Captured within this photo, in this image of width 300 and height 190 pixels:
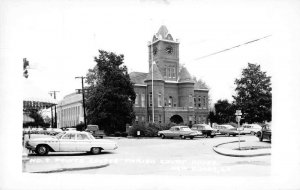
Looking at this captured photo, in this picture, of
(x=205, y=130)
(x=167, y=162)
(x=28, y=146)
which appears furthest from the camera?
(x=205, y=130)

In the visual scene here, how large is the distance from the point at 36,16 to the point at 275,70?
465 centimetres

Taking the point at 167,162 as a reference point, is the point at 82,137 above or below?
above

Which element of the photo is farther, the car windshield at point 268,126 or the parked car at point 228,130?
the parked car at point 228,130

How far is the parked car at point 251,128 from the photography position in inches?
262

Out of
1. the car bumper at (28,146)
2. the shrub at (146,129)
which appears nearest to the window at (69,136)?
the car bumper at (28,146)

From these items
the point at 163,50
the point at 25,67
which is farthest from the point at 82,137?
the point at 163,50

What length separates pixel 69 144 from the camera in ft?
22.9

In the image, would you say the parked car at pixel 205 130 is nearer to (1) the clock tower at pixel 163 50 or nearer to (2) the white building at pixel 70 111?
(1) the clock tower at pixel 163 50

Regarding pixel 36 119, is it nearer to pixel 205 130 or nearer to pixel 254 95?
pixel 205 130

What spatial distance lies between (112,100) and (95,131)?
0.86 metres

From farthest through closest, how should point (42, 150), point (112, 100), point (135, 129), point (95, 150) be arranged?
point (135, 129) < point (112, 100) < point (95, 150) < point (42, 150)

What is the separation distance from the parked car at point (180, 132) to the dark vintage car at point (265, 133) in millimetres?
2062

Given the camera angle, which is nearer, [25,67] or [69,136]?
[25,67]

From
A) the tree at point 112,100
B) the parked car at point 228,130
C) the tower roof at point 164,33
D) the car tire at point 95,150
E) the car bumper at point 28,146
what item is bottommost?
the car tire at point 95,150
